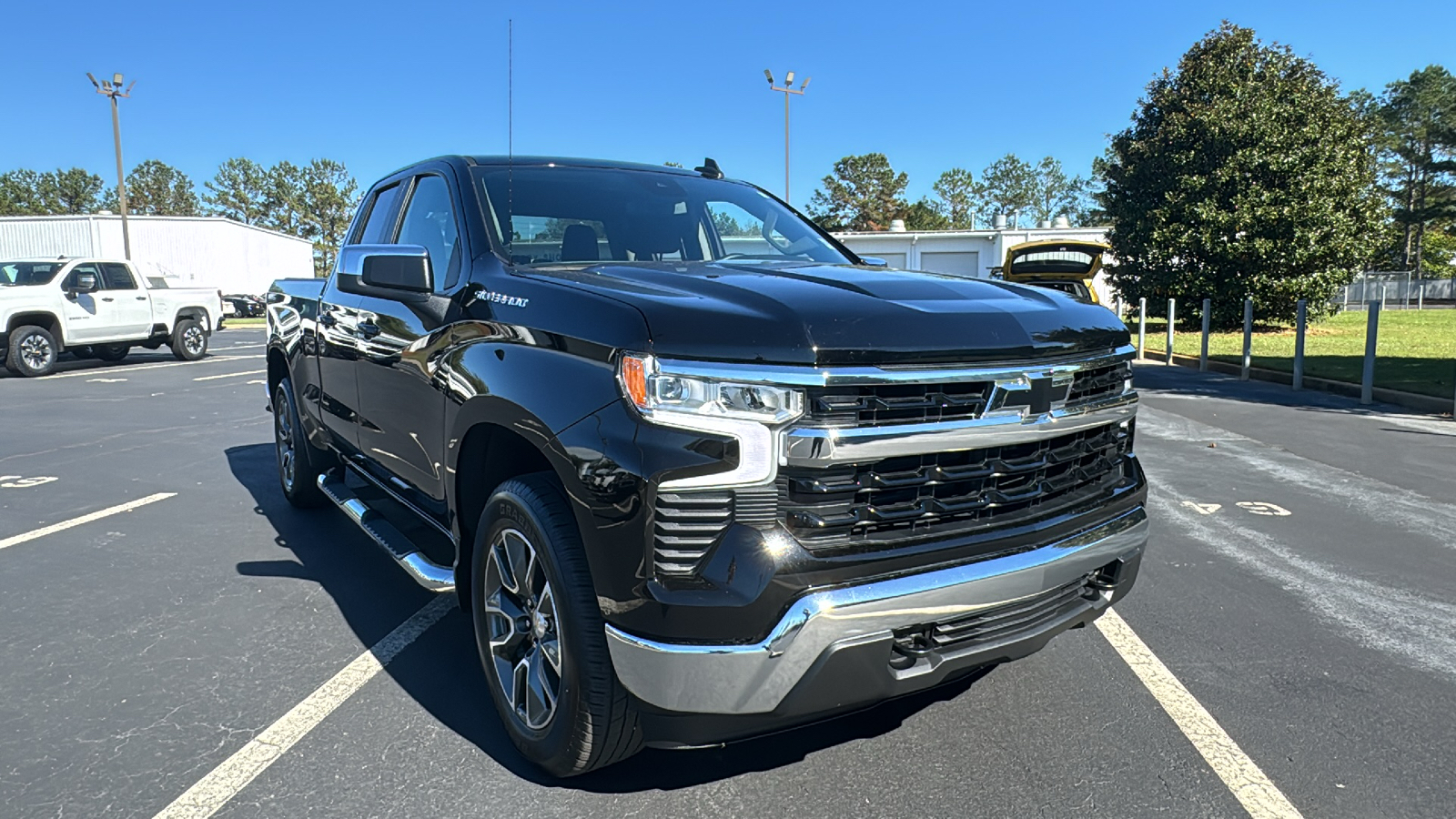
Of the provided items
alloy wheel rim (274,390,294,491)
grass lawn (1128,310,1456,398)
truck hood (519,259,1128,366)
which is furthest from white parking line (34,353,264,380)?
grass lawn (1128,310,1456,398)

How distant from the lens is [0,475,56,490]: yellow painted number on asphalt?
6884 mm

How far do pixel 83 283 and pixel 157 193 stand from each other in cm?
9782

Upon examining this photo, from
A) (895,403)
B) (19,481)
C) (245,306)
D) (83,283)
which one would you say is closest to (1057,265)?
(19,481)

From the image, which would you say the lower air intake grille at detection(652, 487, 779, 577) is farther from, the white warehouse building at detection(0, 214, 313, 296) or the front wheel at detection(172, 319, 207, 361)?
the white warehouse building at detection(0, 214, 313, 296)

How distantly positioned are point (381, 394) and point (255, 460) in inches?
184

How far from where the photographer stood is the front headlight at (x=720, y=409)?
2.21 meters

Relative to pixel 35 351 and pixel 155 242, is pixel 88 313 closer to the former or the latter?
pixel 35 351

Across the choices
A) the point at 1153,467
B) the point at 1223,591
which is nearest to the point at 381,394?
the point at 1223,591

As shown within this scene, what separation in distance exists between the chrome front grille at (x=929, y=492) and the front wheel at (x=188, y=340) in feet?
61.9

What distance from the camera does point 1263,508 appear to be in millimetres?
6012

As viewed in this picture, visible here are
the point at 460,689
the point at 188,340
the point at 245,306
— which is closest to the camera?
the point at 460,689

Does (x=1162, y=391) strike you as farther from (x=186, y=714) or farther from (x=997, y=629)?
(x=186, y=714)

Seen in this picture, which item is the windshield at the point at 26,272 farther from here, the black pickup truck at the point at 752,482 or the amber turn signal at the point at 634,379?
the amber turn signal at the point at 634,379

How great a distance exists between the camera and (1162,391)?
40.4 feet
